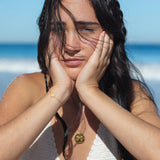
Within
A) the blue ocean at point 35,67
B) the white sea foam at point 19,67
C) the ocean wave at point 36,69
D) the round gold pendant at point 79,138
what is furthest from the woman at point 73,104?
the white sea foam at point 19,67

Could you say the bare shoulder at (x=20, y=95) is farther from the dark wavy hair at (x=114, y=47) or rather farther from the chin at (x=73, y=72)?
the chin at (x=73, y=72)

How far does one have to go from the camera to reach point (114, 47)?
2715mm

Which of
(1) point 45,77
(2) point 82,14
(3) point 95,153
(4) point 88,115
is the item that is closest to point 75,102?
(4) point 88,115

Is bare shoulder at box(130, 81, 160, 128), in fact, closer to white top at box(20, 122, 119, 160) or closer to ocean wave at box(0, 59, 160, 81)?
white top at box(20, 122, 119, 160)

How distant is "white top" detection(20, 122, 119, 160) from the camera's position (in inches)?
94.8

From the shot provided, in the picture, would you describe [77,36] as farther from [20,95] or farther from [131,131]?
[131,131]

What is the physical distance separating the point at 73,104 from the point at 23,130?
815 mm

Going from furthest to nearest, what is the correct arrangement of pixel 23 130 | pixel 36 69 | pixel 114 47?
pixel 36 69
pixel 114 47
pixel 23 130

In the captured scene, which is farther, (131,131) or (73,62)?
(73,62)

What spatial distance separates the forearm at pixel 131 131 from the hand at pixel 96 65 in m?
0.22

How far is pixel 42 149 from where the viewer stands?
2422 mm

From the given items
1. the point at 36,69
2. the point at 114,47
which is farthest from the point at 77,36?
the point at 36,69

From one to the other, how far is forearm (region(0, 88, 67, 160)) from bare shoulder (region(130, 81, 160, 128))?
2.51ft

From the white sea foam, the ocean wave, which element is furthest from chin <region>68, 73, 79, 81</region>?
the white sea foam
